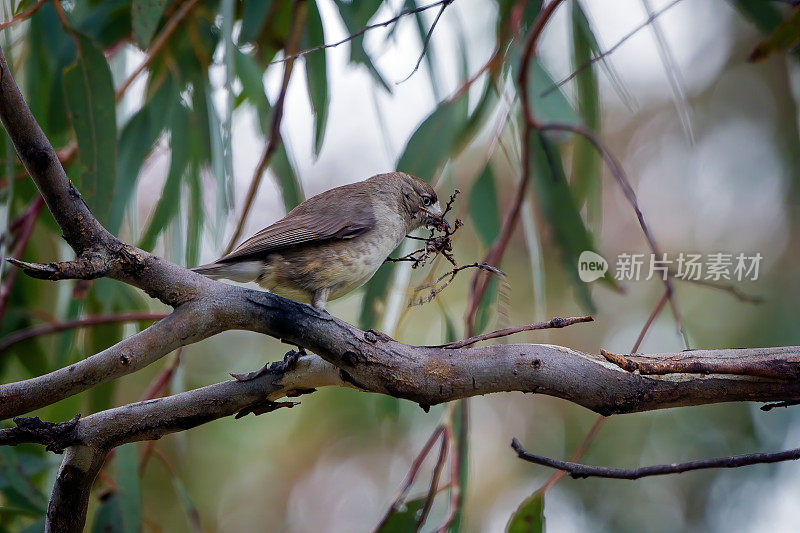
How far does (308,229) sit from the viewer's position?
1.77 metres

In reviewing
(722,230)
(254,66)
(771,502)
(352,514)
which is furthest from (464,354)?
(352,514)

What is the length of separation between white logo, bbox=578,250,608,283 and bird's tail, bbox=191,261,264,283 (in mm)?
1078

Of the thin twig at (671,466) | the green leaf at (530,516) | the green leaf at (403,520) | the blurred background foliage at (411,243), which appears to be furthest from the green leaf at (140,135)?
the thin twig at (671,466)

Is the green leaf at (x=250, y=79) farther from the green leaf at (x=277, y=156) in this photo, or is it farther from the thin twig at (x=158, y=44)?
the thin twig at (x=158, y=44)

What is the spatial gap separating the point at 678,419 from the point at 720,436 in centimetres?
21

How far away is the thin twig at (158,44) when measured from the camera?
226cm

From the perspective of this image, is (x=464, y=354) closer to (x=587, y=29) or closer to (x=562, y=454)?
(x=587, y=29)

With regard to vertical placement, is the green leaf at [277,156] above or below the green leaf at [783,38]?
above

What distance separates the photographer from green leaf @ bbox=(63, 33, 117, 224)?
6.26 ft

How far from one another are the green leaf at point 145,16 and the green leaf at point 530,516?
1571mm

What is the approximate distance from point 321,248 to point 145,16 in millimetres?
836

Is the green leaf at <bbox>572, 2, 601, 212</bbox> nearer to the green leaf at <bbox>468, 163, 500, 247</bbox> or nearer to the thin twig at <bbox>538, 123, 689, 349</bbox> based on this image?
the green leaf at <bbox>468, 163, 500, 247</bbox>

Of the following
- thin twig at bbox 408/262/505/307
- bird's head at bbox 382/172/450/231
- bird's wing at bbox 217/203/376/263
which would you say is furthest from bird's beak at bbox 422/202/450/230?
thin twig at bbox 408/262/505/307

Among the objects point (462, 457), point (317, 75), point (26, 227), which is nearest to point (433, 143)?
point (317, 75)
